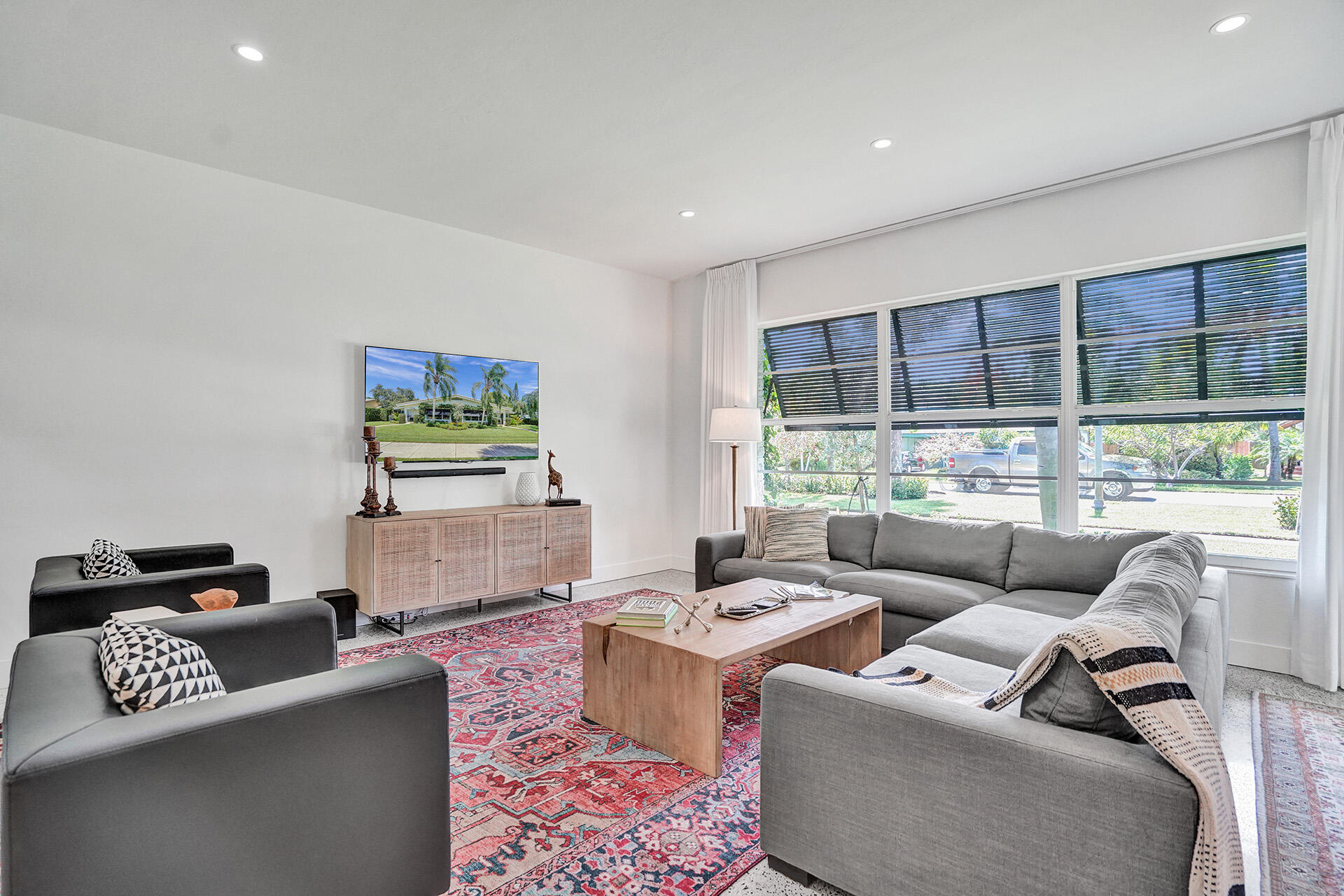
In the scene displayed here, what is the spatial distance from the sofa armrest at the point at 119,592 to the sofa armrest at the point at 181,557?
34 cm

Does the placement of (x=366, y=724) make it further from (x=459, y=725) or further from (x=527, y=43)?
(x=527, y=43)

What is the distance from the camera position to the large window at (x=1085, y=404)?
11.4ft

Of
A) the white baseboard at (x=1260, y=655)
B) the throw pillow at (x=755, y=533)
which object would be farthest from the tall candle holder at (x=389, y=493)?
the white baseboard at (x=1260, y=655)

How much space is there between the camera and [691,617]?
8.93 ft

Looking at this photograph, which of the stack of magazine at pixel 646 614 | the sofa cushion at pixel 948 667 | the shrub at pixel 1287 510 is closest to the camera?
the sofa cushion at pixel 948 667

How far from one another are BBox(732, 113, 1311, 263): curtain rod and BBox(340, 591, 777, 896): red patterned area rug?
10.7 ft

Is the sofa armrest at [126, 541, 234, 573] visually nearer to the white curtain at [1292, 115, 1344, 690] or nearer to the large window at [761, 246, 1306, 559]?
the large window at [761, 246, 1306, 559]

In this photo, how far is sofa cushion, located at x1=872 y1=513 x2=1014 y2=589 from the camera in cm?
367

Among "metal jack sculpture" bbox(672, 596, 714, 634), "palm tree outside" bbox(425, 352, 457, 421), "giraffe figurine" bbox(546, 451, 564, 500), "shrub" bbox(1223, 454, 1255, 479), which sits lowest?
"metal jack sculpture" bbox(672, 596, 714, 634)

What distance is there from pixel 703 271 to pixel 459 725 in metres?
4.41

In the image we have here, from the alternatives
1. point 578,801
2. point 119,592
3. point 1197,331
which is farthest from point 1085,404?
point 119,592

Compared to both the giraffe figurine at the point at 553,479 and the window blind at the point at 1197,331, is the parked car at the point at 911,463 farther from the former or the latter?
the giraffe figurine at the point at 553,479

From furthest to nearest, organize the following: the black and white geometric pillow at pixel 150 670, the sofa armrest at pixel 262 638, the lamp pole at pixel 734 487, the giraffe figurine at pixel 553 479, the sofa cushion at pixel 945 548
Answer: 1. the lamp pole at pixel 734 487
2. the giraffe figurine at pixel 553 479
3. the sofa cushion at pixel 945 548
4. the sofa armrest at pixel 262 638
5. the black and white geometric pillow at pixel 150 670

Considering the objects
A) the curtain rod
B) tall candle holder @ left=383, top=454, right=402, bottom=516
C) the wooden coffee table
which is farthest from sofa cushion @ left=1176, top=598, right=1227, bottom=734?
tall candle holder @ left=383, top=454, right=402, bottom=516
